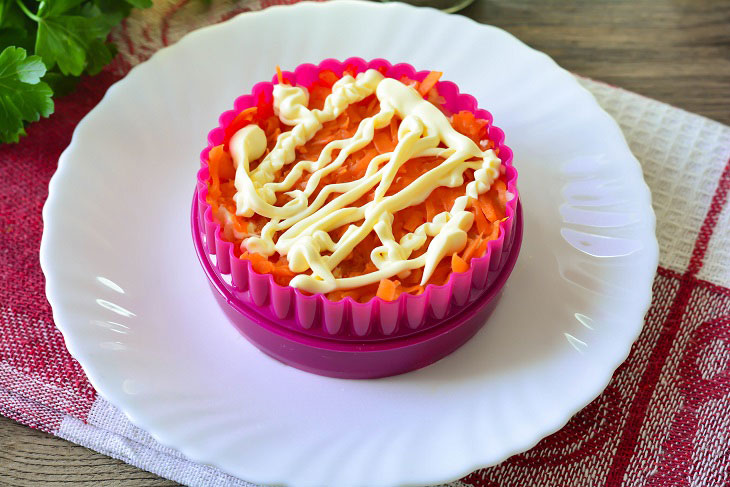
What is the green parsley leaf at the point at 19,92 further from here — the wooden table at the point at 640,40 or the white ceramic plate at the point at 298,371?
the wooden table at the point at 640,40

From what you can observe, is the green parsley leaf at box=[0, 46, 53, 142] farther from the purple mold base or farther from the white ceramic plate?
the purple mold base

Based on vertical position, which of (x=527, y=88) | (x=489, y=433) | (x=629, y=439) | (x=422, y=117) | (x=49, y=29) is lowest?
(x=629, y=439)

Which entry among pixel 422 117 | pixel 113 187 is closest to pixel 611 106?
pixel 422 117

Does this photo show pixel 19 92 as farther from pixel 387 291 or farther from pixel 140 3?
pixel 387 291

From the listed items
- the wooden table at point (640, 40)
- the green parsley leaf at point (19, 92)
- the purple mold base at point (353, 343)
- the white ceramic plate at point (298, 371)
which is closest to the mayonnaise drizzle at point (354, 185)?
the purple mold base at point (353, 343)

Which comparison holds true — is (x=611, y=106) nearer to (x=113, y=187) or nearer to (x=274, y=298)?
(x=274, y=298)

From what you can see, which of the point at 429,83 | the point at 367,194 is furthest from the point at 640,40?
the point at 367,194
